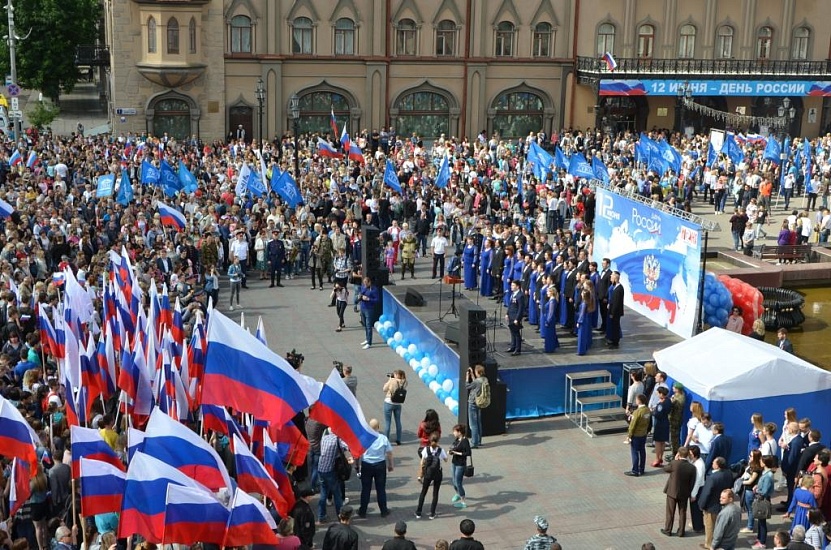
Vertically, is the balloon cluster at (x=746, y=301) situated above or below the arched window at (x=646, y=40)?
below

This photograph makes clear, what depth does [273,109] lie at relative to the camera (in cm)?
5228

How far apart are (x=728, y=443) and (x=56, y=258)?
55.3ft

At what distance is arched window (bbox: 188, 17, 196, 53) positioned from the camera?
164ft

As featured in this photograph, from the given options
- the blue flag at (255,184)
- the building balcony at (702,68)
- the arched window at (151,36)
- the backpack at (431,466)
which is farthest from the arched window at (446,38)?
the backpack at (431,466)

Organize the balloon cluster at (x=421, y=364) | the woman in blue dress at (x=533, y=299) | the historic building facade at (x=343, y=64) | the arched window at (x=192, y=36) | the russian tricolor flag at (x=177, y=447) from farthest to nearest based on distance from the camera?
the historic building facade at (x=343, y=64) → the arched window at (x=192, y=36) → the woman in blue dress at (x=533, y=299) → the balloon cluster at (x=421, y=364) → the russian tricolor flag at (x=177, y=447)

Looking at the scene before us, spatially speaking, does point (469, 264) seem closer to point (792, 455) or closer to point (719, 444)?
point (719, 444)

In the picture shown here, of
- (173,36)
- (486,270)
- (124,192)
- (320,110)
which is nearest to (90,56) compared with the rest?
(173,36)

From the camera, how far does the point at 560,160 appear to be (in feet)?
127

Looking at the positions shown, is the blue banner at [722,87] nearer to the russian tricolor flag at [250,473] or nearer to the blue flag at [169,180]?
the blue flag at [169,180]

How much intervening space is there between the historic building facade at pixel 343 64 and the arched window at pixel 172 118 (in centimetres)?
5

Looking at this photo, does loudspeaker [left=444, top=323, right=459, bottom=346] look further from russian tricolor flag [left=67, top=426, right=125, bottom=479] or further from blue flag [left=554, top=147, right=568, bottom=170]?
blue flag [left=554, top=147, right=568, bottom=170]

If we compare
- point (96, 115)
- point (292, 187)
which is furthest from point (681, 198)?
point (96, 115)

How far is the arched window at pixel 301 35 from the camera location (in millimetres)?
52281

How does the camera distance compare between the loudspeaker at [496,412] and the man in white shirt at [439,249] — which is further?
the man in white shirt at [439,249]
